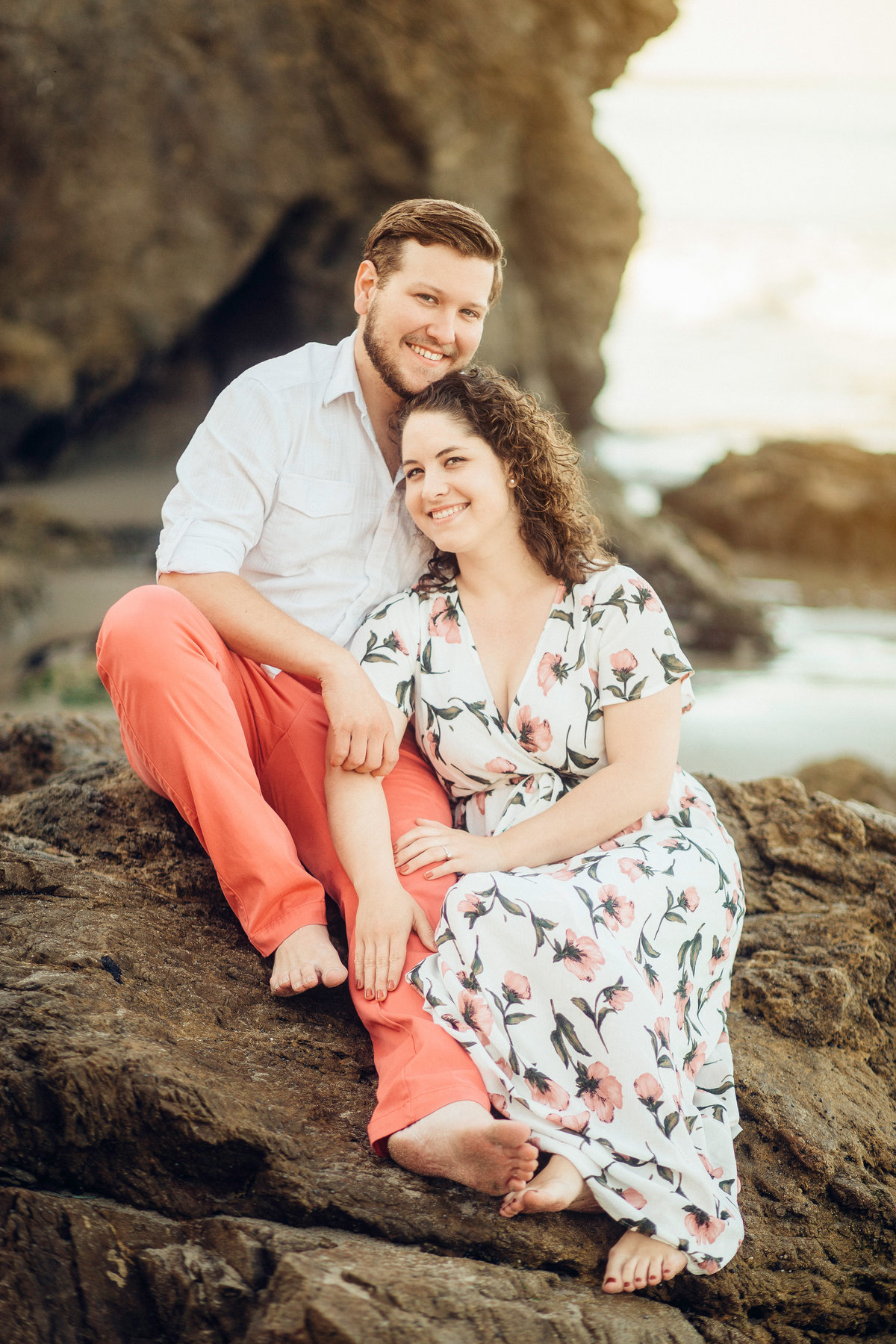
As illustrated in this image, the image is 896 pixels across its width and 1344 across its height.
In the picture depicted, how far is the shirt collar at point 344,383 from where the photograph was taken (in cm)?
259

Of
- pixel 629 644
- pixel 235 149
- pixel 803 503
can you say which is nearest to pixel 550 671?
pixel 629 644

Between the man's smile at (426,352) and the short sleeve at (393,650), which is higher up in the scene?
the man's smile at (426,352)

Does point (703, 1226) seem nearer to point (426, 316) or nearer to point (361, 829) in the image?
point (361, 829)

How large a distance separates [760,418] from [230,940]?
85.4ft

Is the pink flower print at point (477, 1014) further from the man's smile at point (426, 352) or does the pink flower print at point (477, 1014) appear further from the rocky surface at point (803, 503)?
the rocky surface at point (803, 503)

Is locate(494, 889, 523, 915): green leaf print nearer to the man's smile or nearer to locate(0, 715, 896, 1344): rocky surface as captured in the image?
locate(0, 715, 896, 1344): rocky surface

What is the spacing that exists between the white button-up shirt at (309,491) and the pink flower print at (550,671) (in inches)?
18.9

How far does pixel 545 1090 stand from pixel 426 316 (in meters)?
1.70

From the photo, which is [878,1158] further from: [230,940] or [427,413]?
[427,413]

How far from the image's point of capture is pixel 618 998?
1.88 meters

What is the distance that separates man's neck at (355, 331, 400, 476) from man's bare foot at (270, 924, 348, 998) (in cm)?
112

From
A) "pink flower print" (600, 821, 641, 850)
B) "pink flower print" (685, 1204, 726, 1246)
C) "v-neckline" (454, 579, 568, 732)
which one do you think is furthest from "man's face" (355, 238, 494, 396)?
"pink flower print" (685, 1204, 726, 1246)

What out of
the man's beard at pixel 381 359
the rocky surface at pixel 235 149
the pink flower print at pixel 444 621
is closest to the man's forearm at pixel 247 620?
the pink flower print at pixel 444 621

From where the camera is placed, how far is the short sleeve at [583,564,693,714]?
7.31 ft
